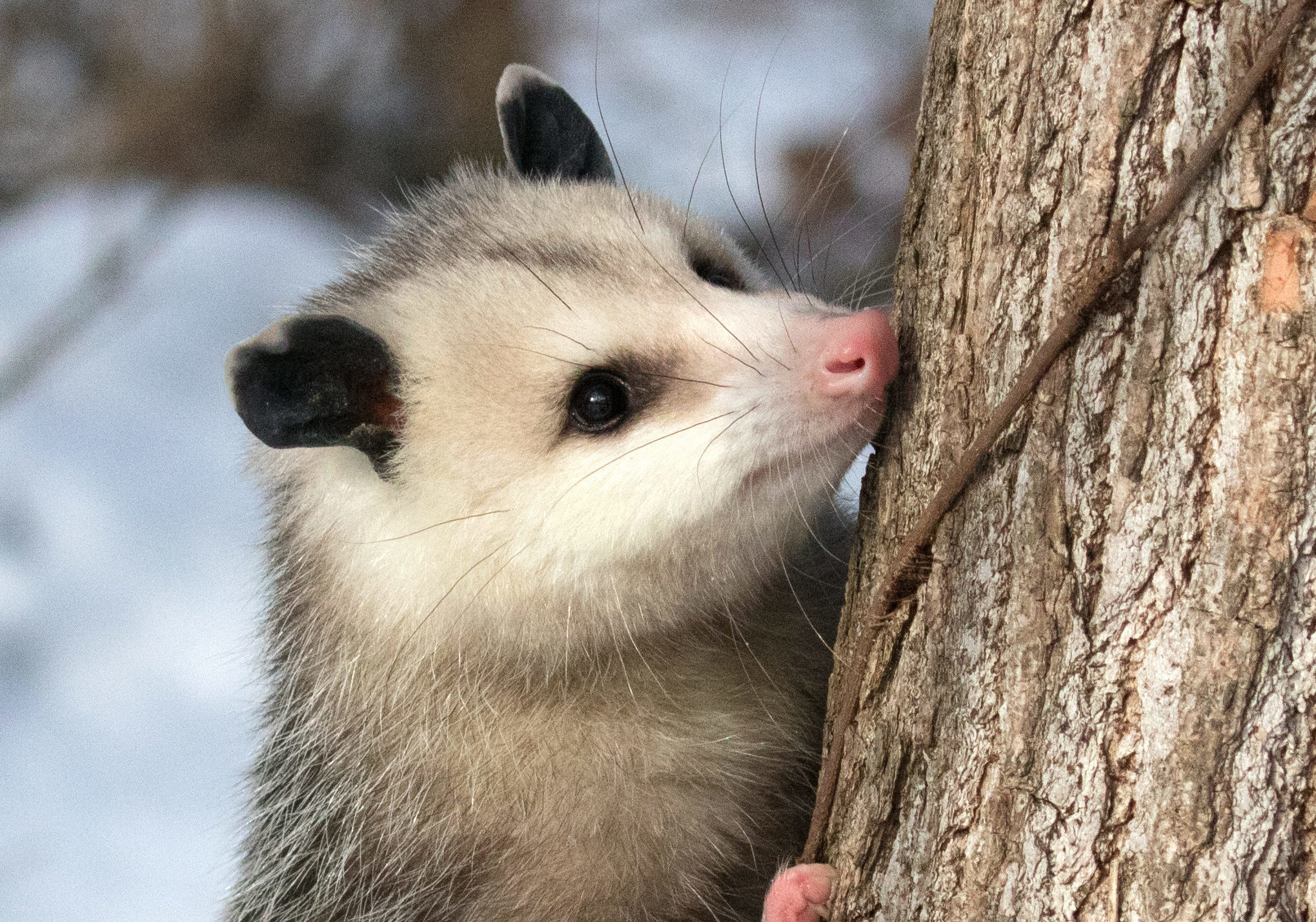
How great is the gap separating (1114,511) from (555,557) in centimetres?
78

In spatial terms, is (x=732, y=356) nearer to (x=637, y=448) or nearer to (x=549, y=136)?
(x=637, y=448)

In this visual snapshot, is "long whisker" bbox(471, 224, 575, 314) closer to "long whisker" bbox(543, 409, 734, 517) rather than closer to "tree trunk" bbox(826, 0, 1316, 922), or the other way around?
"long whisker" bbox(543, 409, 734, 517)

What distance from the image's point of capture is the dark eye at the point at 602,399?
5.14ft

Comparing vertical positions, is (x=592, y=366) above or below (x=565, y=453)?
above

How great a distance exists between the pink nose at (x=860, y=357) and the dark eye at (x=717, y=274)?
0.49m

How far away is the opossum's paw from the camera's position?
1335 mm

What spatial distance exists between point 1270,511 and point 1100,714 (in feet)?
0.71

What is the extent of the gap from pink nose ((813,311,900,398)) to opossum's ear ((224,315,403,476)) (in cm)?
65

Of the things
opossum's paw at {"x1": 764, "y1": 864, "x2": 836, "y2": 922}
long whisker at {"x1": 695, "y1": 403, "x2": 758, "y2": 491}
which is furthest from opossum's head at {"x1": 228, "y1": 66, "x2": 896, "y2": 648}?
opossum's paw at {"x1": 764, "y1": 864, "x2": 836, "y2": 922}

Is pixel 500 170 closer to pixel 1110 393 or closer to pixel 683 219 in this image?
pixel 683 219

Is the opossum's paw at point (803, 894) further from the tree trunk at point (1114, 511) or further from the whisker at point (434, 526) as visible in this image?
the whisker at point (434, 526)

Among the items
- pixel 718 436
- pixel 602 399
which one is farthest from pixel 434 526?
pixel 718 436

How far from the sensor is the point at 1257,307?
0.93 m

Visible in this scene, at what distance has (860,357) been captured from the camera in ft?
4.34
